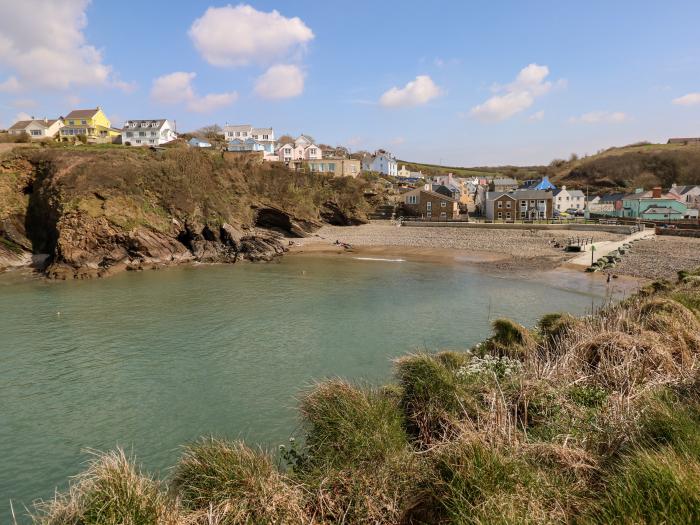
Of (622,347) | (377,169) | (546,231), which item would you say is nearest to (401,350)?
(622,347)

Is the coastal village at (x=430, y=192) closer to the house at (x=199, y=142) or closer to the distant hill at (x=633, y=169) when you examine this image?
the house at (x=199, y=142)

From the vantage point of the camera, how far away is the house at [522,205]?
249 feet

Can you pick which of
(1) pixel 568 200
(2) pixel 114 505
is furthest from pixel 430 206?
(2) pixel 114 505

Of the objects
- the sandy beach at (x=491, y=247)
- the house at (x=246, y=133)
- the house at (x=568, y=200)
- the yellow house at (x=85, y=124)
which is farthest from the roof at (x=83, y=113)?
the house at (x=568, y=200)

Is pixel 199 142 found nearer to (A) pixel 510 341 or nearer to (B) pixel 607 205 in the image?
(B) pixel 607 205

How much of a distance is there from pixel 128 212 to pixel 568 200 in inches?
3270

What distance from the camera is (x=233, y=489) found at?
19.3 feet

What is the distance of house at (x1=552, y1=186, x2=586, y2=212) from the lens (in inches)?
3590

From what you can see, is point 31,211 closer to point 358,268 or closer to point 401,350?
point 358,268

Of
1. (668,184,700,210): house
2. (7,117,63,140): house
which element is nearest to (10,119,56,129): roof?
(7,117,63,140): house

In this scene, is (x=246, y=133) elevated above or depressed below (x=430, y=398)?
above

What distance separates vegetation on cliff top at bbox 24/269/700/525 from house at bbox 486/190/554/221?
234ft

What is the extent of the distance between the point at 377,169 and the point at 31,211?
79696mm

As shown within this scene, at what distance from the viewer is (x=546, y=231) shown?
6103 centimetres
